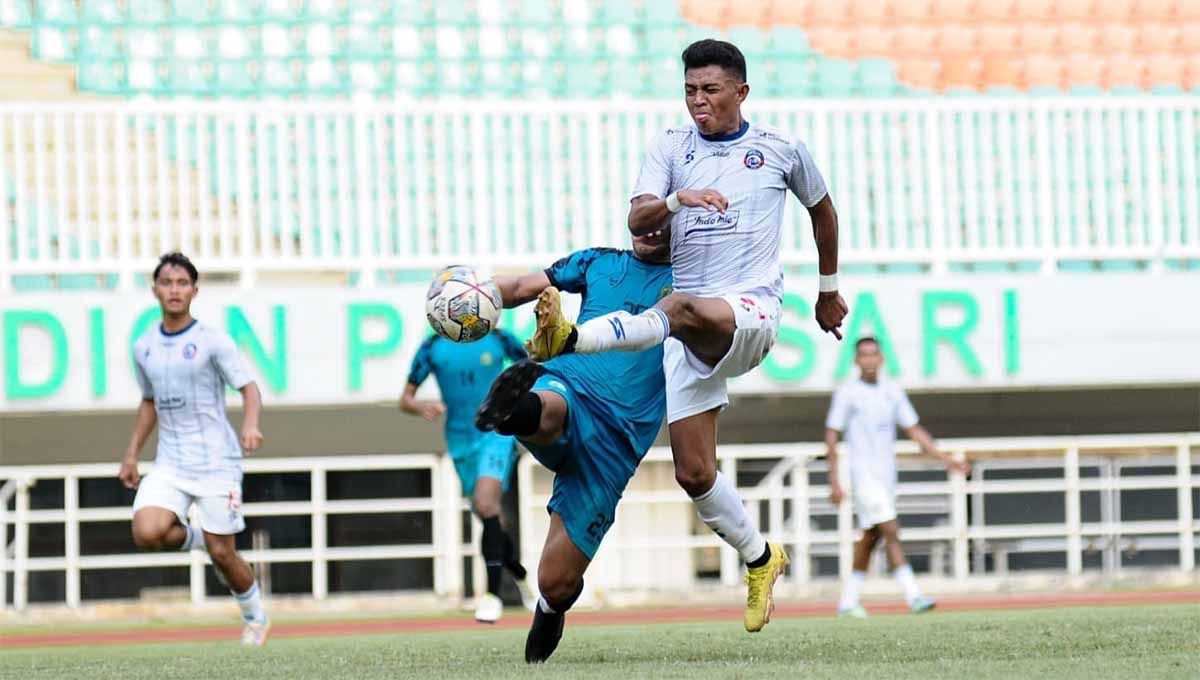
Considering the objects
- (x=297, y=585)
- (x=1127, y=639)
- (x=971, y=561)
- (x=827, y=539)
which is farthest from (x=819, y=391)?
(x=1127, y=639)

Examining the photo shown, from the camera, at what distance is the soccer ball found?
627 cm

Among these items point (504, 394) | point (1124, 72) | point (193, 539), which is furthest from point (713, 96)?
point (1124, 72)

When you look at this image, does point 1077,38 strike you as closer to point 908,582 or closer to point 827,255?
point 908,582

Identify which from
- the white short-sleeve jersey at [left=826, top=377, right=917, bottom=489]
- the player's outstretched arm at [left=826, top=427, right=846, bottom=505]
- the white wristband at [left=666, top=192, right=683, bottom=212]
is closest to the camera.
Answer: the white wristband at [left=666, top=192, right=683, bottom=212]

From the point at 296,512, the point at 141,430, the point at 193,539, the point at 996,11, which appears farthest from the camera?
the point at 996,11

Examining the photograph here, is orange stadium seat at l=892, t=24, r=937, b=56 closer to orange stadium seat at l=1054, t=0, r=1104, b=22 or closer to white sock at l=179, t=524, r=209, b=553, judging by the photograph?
orange stadium seat at l=1054, t=0, r=1104, b=22

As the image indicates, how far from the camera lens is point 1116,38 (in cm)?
1967

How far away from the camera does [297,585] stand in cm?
1708

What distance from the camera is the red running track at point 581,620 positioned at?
11.5 metres

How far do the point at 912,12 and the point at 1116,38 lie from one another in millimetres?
2053

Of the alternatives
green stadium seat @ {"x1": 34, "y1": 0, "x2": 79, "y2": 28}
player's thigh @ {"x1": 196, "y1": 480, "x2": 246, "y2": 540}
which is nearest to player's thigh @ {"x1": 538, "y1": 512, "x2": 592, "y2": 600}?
player's thigh @ {"x1": 196, "y1": 480, "x2": 246, "y2": 540}

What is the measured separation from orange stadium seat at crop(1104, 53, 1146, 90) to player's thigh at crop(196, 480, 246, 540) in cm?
1282

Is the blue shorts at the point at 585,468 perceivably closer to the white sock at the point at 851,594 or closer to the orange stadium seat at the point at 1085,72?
the white sock at the point at 851,594

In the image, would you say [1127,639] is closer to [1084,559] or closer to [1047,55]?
[1084,559]
